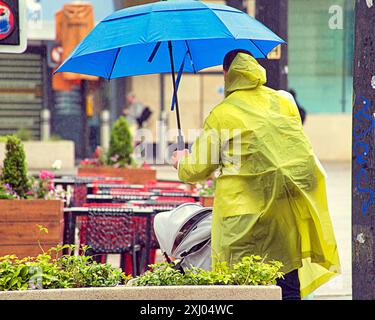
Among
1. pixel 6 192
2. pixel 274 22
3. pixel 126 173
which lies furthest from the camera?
pixel 126 173

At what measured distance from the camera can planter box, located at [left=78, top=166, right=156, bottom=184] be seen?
13.4 m

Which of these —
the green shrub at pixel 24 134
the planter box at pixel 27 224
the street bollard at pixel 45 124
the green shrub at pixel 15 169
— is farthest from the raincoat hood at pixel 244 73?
the street bollard at pixel 45 124

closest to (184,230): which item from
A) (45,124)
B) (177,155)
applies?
(177,155)

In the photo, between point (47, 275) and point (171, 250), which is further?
point (171, 250)

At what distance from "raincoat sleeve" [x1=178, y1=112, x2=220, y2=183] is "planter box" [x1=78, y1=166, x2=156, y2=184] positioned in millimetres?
7878

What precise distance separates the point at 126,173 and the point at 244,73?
8.17m

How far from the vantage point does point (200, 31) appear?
5785 millimetres

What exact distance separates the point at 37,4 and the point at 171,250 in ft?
66.5

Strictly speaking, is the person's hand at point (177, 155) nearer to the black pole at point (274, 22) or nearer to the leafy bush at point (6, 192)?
the black pole at point (274, 22)

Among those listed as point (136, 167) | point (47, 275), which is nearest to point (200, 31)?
point (47, 275)

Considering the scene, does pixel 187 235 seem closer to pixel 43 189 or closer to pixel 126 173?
pixel 43 189

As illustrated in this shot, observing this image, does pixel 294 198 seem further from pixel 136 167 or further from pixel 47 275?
pixel 136 167

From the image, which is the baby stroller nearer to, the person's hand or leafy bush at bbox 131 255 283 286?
the person's hand

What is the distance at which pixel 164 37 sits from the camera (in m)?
5.69
